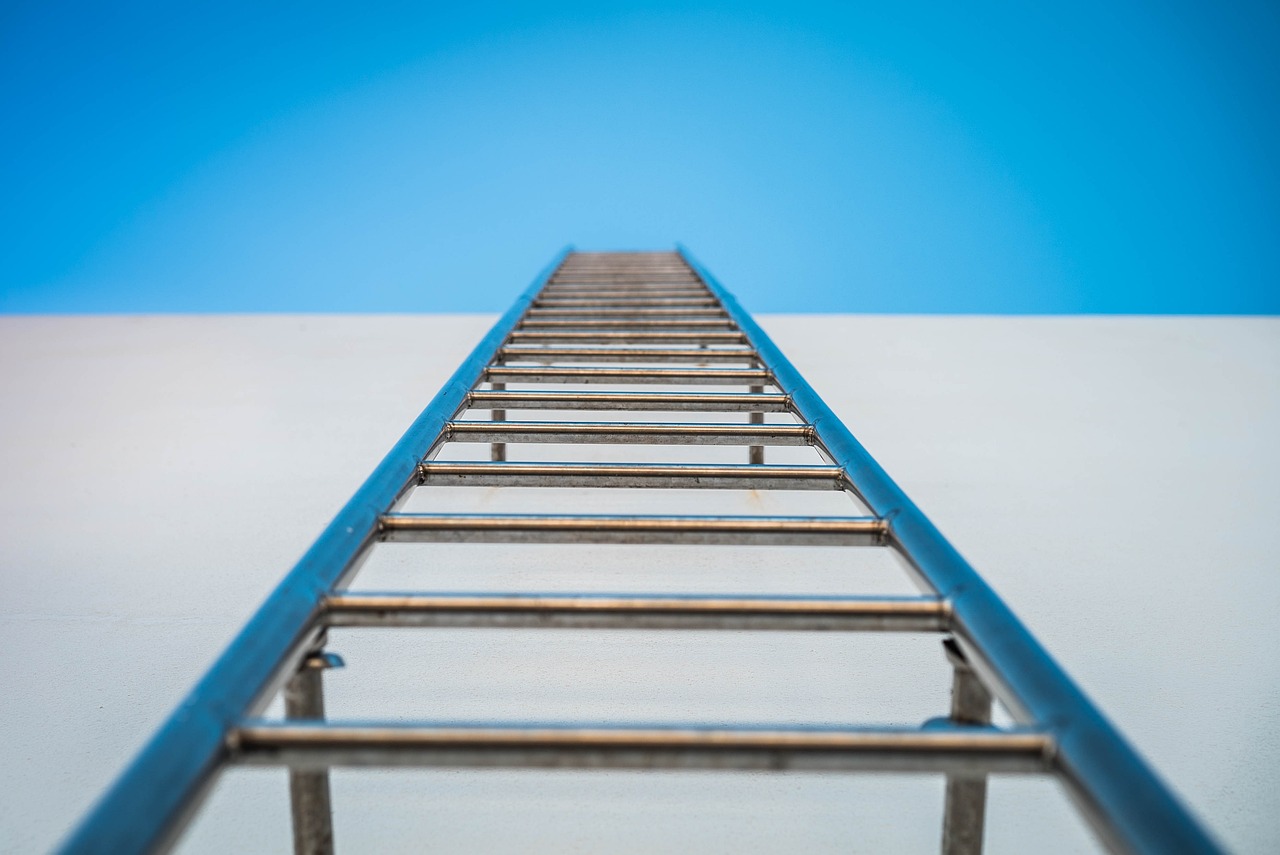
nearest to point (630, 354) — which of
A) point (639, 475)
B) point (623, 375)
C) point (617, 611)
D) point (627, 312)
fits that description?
point (623, 375)

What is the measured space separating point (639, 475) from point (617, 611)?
16.1 inches

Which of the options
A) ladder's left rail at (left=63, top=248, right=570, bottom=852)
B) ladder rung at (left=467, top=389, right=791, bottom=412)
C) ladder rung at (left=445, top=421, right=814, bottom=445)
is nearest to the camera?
ladder's left rail at (left=63, top=248, right=570, bottom=852)

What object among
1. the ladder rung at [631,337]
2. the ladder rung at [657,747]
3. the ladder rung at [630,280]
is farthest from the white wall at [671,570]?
the ladder rung at [630,280]

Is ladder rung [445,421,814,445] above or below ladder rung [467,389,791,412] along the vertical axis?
below

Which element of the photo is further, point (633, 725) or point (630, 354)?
point (630, 354)

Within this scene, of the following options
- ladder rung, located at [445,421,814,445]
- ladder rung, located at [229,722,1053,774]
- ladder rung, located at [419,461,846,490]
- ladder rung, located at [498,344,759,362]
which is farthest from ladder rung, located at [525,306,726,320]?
ladder rung, located at [229,722,1053,774]

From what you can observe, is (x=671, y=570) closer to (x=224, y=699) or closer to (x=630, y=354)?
(x=630, y=354)

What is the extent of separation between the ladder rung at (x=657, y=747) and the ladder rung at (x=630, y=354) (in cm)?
131

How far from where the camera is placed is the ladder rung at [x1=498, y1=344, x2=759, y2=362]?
1885 millimetres

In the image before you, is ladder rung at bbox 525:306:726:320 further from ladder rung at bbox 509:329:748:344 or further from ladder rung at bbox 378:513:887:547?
ladder rung at bbox 378:513:887:547

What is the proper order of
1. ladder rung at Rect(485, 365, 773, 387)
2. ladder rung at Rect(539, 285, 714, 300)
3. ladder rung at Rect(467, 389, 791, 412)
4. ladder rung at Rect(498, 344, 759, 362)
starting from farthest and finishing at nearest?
ladder rung at Rect(539, 285, 714, 300)
ladder rung at Rect(498, 344, 759, 362)
ladder rung at Rect(485, 365, 773, 387)
ladder rung at Rect(467, 389, 791, 412)

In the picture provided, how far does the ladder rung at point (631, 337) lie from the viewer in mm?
2057

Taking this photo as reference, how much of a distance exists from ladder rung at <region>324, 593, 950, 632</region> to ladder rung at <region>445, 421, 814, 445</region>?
1.80ft

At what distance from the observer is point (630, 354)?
6.30 feet
